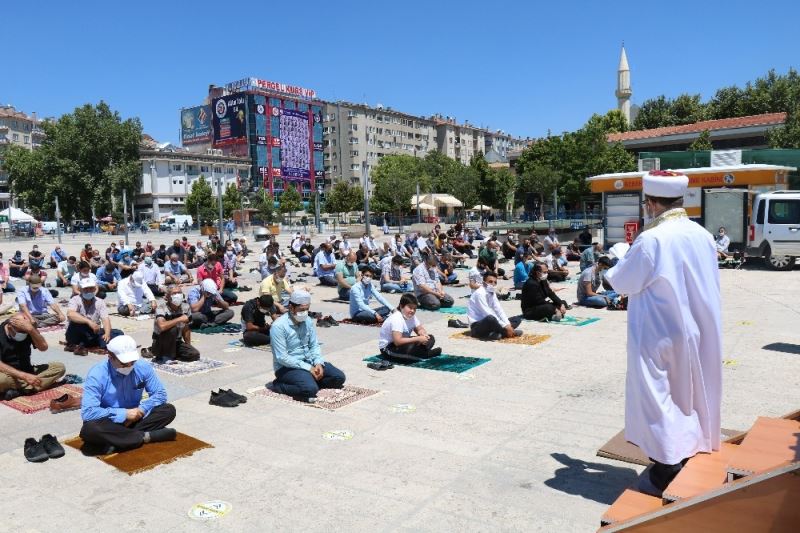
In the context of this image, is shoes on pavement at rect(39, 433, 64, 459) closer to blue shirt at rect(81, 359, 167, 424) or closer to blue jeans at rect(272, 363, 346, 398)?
blue shirt at rect(81, 359, 167, 424)

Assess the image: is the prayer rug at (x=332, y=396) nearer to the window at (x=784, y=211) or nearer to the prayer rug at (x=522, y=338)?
the prayer rug at (x=522, y=338)

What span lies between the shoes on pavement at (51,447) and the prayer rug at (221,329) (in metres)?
5.66

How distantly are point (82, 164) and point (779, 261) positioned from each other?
80.5 metres

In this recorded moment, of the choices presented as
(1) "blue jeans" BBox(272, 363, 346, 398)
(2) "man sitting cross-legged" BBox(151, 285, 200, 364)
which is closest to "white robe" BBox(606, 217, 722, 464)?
(1) "blue jeans" BBox(272, 363, 346, 398)

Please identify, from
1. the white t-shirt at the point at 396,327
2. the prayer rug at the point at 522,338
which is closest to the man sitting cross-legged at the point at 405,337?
the white t-shirt at the point at 396,327

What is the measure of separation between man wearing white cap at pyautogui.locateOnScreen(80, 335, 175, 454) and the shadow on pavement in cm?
344

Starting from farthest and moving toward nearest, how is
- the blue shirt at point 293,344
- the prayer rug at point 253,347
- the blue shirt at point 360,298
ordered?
the blue shirt at point 360,298
the prayer rug at point 253,347
the blue shirt at point 293,344

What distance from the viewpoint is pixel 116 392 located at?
5.90 meters

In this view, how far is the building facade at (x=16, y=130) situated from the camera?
113 meters

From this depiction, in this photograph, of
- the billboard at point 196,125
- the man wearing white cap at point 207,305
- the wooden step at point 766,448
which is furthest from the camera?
the billboard at point 196,125

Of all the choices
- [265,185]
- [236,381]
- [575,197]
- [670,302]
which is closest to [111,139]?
[265,185]

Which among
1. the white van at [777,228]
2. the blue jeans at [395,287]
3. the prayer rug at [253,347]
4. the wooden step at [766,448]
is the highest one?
the white van at [777,228]

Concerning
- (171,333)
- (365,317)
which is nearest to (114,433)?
(171,333)

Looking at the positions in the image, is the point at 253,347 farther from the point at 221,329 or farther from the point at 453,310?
the point at 453,310
